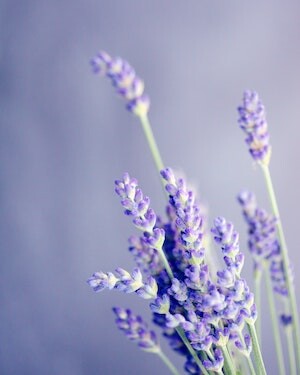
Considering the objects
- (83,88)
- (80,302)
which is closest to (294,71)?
(83,88)

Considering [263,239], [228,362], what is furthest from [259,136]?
[228,362]

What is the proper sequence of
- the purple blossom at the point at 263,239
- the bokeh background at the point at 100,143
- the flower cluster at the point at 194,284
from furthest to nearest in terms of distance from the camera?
the bokeh background at the point at 100,143 → the purple blossom at the point at 263,239 → the flower cluster at the point at 194,284

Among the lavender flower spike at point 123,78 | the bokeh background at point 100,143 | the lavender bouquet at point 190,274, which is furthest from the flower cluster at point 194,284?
the bokeh background at point 100,143

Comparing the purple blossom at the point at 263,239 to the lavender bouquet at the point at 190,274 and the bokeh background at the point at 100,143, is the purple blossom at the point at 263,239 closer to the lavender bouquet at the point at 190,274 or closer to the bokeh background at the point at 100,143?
the lavender bouquet at the point at 190,274

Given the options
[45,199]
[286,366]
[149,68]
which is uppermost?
[149,68]

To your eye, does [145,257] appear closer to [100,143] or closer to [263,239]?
[263,239]

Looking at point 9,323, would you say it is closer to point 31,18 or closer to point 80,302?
Answer: point 80,302
